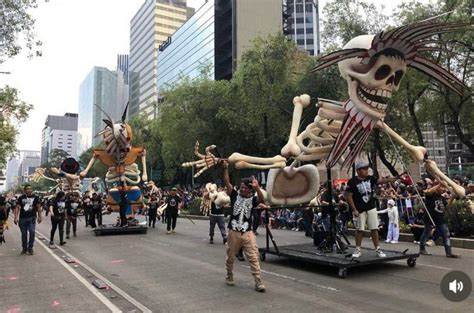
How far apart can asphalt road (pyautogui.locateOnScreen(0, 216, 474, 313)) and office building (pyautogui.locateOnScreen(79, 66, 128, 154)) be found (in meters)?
109

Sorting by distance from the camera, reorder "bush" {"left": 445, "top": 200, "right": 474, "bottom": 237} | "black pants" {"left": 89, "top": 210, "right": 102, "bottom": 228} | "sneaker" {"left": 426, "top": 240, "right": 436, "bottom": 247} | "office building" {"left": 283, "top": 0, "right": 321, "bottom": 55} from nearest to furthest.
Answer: "sneaker" {"left": 426, "top": 240, "right": 436, "bottom": 247} < "bush" {"left": 445, "top": 200, "right": 474, "bottom": 237} < "black pants" {"left": 89, "top": 210, "right": 102, "bottom": 228} < "office building" {"left": 283, "top": 0, "right": 321, "bottom": 55}

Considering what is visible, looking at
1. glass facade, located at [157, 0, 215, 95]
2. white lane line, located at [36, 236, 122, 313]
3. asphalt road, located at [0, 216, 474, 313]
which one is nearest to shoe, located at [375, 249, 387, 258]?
asphalt road, located at [0, 216, 474, 313]

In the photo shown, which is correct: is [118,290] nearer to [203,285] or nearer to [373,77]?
[203,285]

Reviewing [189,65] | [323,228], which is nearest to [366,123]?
[323,228]

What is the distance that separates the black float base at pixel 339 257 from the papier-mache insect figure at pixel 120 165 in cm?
915

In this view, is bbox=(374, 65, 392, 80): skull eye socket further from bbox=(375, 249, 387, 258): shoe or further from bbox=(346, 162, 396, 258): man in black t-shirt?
bbox=(375, 249, 387, 258): shoe

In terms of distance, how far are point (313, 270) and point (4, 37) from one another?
12.3 meters

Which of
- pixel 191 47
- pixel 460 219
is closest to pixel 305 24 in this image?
pixel 191 47

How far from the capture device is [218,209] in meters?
13.5

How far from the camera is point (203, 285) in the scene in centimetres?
770

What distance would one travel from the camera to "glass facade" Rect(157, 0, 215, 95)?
69.8 m

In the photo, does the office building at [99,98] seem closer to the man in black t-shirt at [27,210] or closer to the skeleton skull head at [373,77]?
the man in black t-shirt at [27,210]

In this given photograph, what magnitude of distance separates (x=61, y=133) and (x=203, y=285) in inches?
6508

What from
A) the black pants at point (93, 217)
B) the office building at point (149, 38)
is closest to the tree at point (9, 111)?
the black pants at point (93, 217)
